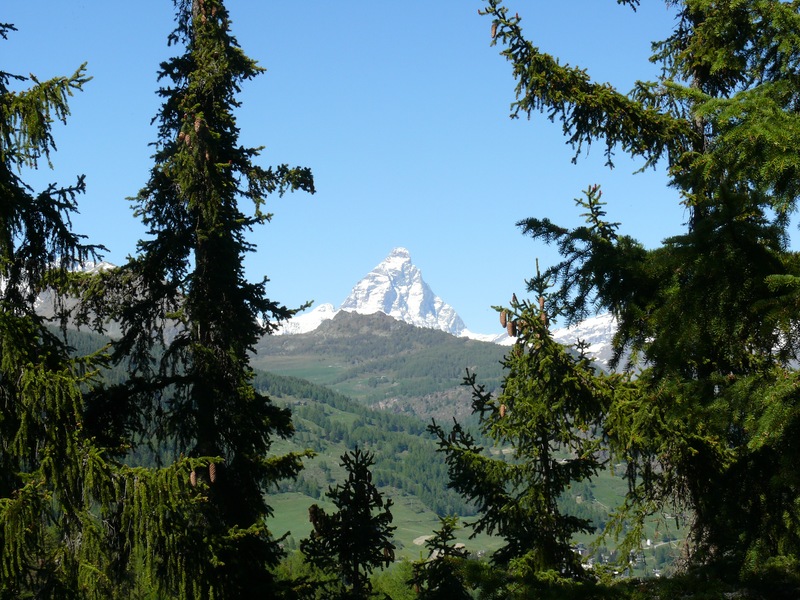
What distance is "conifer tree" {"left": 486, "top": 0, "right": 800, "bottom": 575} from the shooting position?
6664 millimetres

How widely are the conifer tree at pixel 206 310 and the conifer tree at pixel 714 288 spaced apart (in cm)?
639

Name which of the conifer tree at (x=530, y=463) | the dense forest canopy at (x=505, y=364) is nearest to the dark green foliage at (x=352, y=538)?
the dense forest canopy at (x=505, y=364)

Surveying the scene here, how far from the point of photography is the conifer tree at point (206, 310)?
15.3 metres

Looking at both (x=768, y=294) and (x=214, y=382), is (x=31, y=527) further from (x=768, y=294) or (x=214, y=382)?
(x=768, y=294)

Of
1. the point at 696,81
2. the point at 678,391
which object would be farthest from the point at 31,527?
the point at 696,81

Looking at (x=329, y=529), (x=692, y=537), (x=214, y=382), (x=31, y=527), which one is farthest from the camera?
(x=329, y=529)

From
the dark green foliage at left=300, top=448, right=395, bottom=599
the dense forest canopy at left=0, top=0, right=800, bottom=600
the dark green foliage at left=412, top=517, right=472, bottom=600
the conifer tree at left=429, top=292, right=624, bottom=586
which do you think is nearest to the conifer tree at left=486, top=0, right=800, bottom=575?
the dense forest canopy at left=0, top=0, right=800, bottom=600

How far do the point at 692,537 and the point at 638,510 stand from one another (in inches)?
40.7

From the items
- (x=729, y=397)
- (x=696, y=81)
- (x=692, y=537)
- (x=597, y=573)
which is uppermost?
(x=696, y=81)

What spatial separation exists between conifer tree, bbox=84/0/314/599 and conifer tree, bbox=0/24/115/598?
4.53m

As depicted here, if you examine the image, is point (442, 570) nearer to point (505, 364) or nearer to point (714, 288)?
point (505, 364)

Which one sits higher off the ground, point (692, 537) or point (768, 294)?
point (768, 294)

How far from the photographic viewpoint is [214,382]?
50.1 feet

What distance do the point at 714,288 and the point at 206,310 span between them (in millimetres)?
10844
